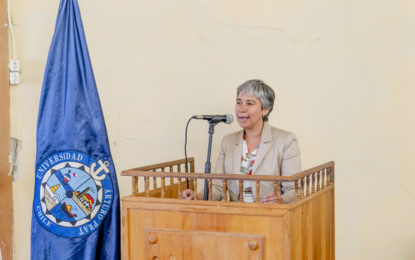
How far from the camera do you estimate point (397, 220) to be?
12.4 ft

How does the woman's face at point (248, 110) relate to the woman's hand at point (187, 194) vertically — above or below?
above

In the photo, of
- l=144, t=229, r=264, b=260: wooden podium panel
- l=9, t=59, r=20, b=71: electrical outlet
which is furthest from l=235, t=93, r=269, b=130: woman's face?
l=9, t=59, r=20, b=71: electrical outlet

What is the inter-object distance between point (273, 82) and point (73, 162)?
1.44 m

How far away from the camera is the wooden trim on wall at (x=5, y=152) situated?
12.8ft

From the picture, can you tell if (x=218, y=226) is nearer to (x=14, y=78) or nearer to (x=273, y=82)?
(x=273, y=82)

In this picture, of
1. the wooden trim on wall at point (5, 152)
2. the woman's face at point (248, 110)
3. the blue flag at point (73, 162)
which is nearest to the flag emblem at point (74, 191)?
the blue flag at point (73, 162)

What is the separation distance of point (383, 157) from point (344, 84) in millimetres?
546

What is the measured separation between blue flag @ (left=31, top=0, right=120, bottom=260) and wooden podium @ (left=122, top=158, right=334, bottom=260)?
2.96ft

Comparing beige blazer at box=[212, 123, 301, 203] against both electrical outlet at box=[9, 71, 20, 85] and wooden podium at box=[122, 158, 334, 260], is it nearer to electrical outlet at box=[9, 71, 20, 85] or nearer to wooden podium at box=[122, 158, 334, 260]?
wooden podium at box=[122, 158, 334, 260]

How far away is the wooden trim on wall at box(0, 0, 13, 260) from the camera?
3893 mm

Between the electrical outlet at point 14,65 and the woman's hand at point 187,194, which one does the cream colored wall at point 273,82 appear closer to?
the electrical outlet at point 14,65

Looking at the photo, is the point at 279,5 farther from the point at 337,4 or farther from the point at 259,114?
the point at 259,114

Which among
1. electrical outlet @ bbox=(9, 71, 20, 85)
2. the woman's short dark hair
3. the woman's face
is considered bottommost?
the woman's face

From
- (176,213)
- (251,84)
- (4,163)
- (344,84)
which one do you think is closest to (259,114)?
(251,84)
